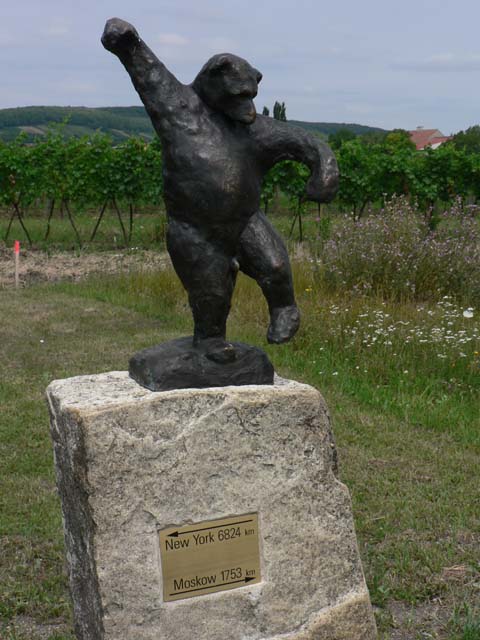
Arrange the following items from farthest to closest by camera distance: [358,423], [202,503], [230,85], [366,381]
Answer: [366,381] → [358,423] → [202,503] → [230,85]

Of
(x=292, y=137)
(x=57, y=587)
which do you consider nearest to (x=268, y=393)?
(x=292, y=137)

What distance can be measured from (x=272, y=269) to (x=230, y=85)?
680 mm

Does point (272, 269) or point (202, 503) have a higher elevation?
point (272, 269)

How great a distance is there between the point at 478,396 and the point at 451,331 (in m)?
0.81

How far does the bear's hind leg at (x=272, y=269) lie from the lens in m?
3.03

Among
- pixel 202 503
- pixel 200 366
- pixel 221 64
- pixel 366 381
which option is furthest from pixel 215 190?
pixel 366 381

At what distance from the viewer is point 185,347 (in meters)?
3.10

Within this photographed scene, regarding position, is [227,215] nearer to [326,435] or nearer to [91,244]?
[326,435]

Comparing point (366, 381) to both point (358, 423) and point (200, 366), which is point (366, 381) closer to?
point (358, 423)

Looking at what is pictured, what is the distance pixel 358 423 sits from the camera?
5.91 meters

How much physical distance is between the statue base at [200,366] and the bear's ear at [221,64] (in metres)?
0.98

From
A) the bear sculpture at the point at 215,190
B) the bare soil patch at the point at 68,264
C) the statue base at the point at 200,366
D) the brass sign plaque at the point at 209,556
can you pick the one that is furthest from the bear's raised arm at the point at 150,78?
the bare soil patch at the point at 68,264

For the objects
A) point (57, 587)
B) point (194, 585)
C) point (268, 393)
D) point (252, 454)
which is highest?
point (268, 393)

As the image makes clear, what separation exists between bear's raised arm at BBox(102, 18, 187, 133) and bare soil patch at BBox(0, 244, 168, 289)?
25.9ft
